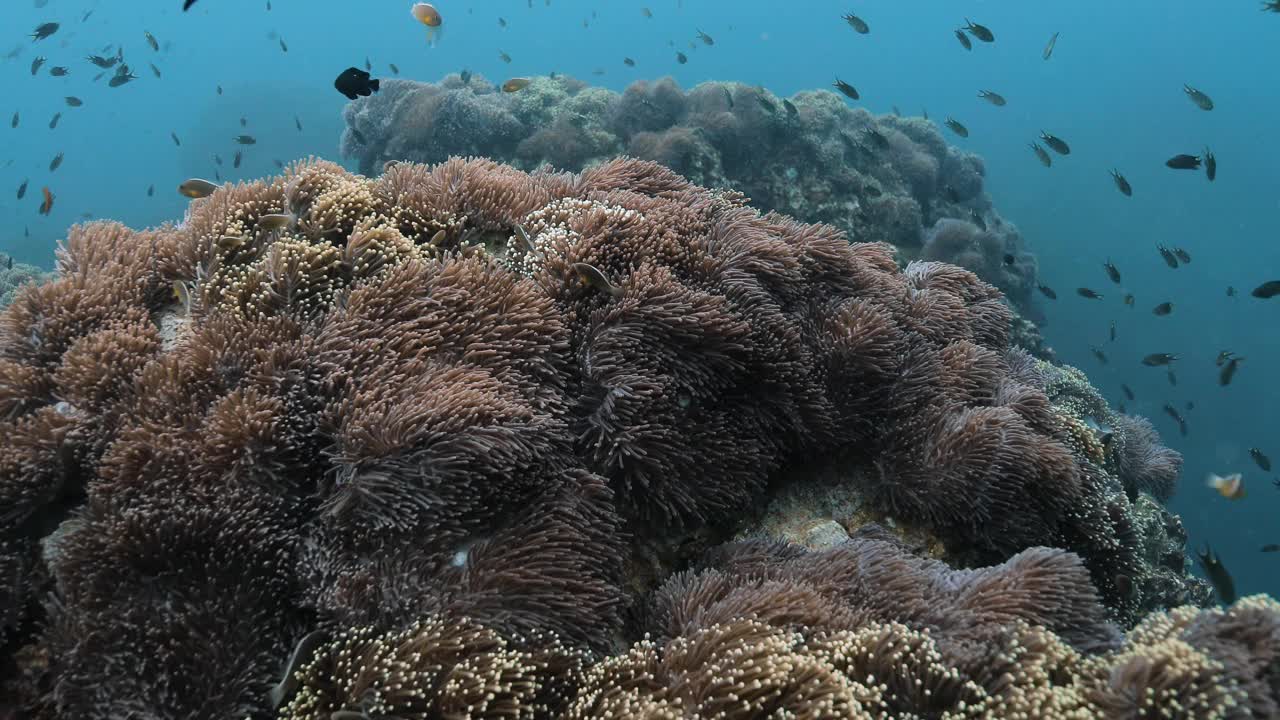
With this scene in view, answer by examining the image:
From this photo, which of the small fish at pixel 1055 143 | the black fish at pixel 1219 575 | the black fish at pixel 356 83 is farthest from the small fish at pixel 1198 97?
the black fish at pixel 356 83

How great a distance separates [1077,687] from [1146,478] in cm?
634

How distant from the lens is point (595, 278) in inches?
113

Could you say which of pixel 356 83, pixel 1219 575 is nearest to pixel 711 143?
pixel 356 83

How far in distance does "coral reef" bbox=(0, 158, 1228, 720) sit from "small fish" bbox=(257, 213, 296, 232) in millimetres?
18

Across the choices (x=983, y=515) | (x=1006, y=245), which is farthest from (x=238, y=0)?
(x=983, y=515)

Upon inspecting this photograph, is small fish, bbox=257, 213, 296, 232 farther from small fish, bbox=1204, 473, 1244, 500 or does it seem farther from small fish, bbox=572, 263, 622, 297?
small fish, bbox=1204, 473, 1244, 500

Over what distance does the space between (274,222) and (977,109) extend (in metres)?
91.6

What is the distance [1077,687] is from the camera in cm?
197

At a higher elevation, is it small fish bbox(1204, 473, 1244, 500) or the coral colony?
the coral colony

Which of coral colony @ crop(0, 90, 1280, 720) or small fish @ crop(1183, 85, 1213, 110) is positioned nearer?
coral colony @ crop(0, 90, 1280, 720)

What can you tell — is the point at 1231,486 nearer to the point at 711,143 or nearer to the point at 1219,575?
the point at 1219,575

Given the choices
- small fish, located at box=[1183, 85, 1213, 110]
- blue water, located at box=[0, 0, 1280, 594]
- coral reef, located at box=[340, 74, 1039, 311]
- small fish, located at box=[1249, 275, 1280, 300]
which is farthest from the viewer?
blue water, located at box=[0, 0, 1280, 594]

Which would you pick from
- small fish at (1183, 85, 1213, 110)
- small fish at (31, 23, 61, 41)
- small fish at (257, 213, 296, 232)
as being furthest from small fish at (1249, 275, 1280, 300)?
small fish at (31, 23, 61, 41)

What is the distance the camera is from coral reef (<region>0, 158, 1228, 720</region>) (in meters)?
2.08
